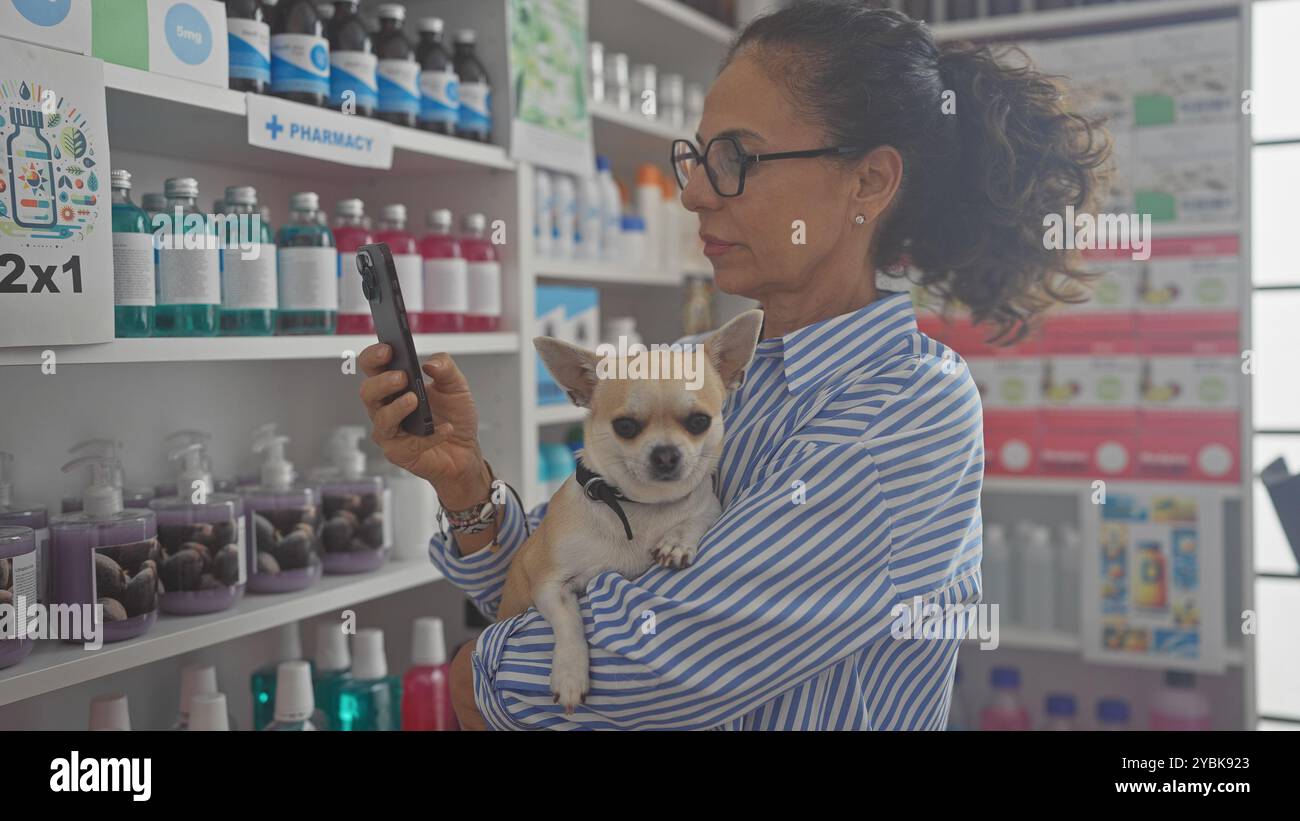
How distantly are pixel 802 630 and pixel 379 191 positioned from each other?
140cm

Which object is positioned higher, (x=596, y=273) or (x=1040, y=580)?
(x=596, y=273)

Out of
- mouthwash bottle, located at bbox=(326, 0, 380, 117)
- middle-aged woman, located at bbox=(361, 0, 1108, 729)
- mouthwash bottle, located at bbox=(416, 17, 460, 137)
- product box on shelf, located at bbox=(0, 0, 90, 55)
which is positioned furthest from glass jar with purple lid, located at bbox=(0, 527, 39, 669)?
mouthwash bottle, located at bbox=(416, 17, 460, 137)

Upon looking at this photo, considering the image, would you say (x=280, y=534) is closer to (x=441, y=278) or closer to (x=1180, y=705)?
(x=441, y=278)

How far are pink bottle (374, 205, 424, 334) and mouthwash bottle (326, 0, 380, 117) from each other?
174mm

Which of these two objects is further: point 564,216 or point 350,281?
point 564,216

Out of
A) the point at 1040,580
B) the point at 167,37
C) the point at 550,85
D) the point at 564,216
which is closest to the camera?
the point at 167,37

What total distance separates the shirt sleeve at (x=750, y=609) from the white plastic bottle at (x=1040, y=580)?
2121mm

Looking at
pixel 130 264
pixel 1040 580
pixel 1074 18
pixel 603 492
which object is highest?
pixel 1074 18

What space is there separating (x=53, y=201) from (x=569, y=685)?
79 centimetres

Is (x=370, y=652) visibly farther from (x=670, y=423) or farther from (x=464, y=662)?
(x=670, y=423)

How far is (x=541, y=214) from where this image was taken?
214 cm

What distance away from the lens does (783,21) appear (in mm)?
1207

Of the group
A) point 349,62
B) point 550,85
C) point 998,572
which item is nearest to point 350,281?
point 349,62
